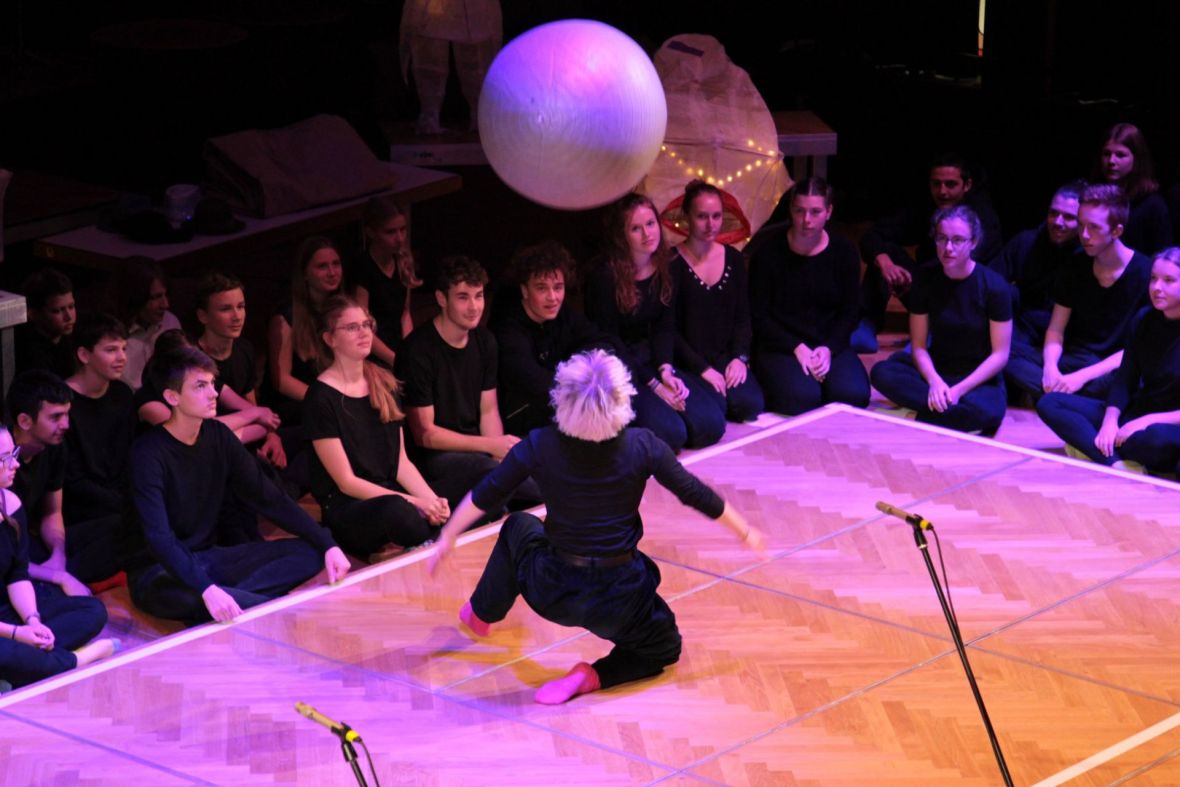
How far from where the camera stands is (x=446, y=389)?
20.2 ft

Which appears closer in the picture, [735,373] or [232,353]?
[232,353]

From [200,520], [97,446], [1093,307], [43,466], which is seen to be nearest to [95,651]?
[200,520]

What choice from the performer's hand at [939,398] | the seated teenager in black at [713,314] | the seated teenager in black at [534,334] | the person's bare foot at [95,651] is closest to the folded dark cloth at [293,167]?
the seated teenager in black at [534,334]

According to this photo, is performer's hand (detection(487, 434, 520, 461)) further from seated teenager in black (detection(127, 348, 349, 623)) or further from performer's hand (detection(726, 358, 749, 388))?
performer's hand (detection(726, 358, 749, 388))

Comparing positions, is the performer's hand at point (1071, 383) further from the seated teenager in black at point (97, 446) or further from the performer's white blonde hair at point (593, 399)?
the seated teenager in black at point (97, 446)

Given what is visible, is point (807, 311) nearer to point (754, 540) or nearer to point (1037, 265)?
point (1037, 265)

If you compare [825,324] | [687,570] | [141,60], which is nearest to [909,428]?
[825,324]

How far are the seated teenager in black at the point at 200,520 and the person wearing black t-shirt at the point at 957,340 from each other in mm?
2524

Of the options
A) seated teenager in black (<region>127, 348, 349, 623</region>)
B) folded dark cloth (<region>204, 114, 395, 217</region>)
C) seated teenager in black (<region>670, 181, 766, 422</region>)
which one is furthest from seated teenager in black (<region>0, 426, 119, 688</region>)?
seated teenager in black (<region>670, 181, 766, 422</region>)

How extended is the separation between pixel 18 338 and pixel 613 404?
2.47 m

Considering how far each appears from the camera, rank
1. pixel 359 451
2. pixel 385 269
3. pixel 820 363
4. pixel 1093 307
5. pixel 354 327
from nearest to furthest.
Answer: pixel 354 327 → pixel 359 451 → pixel 385 269 → pixel 1093 307 → pixel 820 363

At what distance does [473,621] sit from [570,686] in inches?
16.7

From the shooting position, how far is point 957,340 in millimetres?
7008

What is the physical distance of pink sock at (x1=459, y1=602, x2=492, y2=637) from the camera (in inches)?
199
